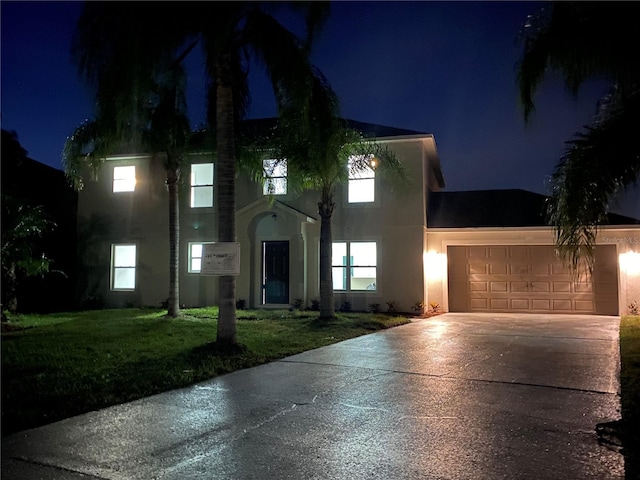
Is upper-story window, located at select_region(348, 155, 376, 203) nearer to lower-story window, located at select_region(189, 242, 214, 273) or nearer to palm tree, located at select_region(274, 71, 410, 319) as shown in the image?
palm tree, located at select_region(274, 71, 410, 319)

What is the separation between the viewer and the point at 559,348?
9914 mm

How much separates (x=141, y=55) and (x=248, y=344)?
17.2 feet

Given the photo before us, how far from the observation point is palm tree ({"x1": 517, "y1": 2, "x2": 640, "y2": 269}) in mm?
6637

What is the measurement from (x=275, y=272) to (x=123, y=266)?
18.2 ft

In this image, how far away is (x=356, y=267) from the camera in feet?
56.8

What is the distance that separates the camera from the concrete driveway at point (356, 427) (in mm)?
4082

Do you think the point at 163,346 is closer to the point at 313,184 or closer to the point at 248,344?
the point at 248,344

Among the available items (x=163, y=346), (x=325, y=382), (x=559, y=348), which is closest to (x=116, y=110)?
(x=163, y=346)

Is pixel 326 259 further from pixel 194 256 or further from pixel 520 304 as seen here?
pixel 520 304

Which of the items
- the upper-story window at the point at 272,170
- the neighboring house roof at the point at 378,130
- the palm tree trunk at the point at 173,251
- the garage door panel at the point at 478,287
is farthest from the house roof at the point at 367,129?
the garage door panel at the point at 478,287

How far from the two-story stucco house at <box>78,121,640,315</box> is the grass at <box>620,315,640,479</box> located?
4.71 metres

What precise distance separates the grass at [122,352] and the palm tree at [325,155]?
1.95 metres

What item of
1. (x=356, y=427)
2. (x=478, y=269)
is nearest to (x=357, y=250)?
(x=478, y=269)

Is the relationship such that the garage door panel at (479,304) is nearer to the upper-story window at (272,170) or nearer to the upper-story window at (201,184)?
the upper-story window at (272,170)
